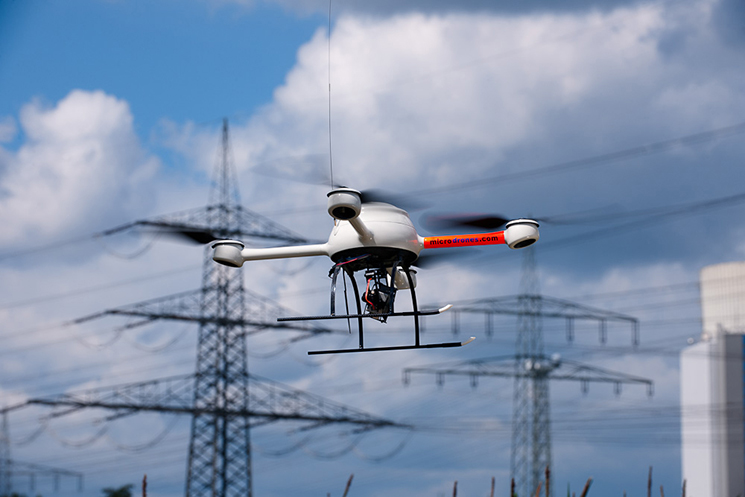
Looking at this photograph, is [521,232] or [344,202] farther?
[521,232]

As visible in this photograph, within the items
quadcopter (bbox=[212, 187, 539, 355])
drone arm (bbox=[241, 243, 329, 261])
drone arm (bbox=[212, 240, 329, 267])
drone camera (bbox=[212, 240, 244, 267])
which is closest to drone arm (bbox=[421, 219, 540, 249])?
quadcopter (bbox=[212, 187, 539, 355])

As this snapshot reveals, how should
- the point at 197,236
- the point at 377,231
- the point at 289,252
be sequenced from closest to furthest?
the point at 377,231 < the point at 289,252 < the point at 197,236

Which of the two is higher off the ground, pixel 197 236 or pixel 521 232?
pixel 197 236

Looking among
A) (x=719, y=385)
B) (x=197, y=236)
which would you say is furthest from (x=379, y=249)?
(x=719, y=385)

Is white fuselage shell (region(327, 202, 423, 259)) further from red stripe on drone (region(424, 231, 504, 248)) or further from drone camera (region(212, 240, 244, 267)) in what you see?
drone camera (region(212, 240, 244, 267))

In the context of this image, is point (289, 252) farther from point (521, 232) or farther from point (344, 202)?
point (521, 232)

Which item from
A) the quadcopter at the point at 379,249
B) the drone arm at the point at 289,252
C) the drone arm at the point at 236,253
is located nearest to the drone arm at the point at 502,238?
the quadcopter at the point at 379,249

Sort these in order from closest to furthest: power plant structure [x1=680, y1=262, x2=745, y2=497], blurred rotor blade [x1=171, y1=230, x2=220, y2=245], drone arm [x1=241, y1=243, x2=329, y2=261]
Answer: drone arm [x1=241, y1=243, x2=329, y2=261]
blurred rotor blade [x1=171, y1=230, x2=220, y2=245]
power plant structure [x1=680, y1=262, x2=745, y2=497]
